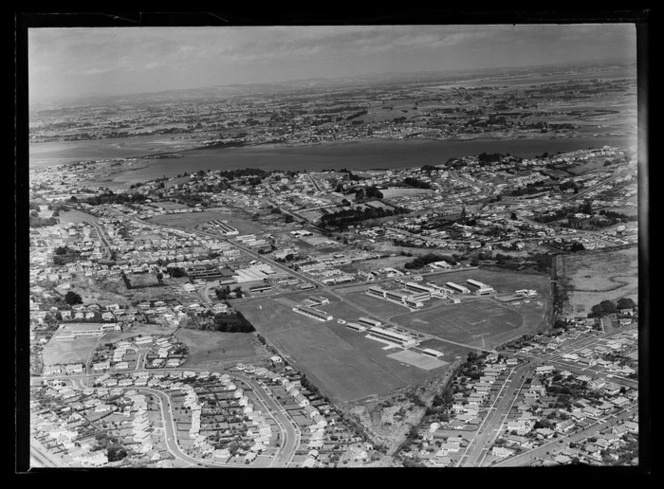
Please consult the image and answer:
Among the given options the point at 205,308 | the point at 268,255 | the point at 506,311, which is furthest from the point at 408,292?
the point at 205,308

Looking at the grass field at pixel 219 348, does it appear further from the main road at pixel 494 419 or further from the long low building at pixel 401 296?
the main road at pixel 494 419

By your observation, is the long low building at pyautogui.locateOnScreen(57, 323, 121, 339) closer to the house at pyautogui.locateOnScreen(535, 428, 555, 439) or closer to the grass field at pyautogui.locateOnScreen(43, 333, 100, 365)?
the grass field at pyautogui.locateOnScreen(43, 333, 100, 365)

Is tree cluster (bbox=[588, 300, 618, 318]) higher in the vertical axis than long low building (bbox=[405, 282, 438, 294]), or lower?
lower

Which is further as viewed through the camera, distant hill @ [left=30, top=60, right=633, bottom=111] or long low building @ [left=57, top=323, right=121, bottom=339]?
distant hill @ [left=30, top=60, right=633, bottom=111]

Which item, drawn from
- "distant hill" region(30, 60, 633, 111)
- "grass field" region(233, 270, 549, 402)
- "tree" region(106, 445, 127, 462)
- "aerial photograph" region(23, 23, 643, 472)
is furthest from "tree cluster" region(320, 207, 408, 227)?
"tree" region(106, 445, 127, 462)

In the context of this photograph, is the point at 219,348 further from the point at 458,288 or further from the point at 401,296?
the point at 458,288

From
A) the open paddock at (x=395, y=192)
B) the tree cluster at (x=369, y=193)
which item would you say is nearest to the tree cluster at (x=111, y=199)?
the tree cluster at (x=369, y=193)

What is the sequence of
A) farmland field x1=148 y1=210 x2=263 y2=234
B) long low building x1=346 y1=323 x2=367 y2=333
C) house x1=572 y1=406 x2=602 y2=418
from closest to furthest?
house x1=572 y1=406 x2=602 y2=418 < long low building x1=346 y1=323 x2=367 y2=333 < farmland field x1=148 y1=210 x2=263 y2=234

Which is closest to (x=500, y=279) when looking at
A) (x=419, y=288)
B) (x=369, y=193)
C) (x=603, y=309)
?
(x=419, y=288)
